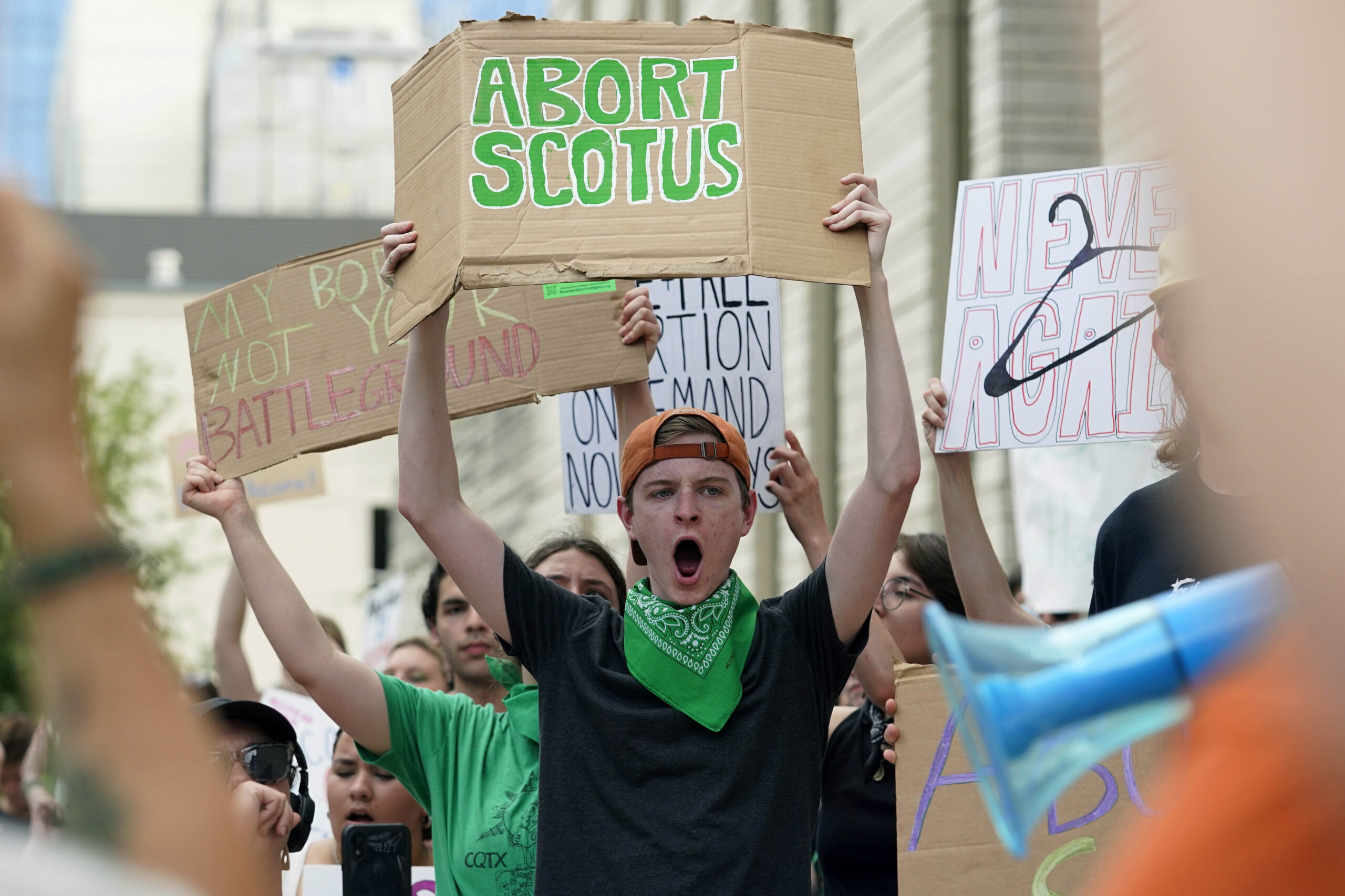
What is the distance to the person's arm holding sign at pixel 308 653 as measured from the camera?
10.1 ft

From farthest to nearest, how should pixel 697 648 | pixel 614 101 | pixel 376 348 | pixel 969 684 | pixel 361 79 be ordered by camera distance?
pixel 361 79
pixel 376 348
pixel 614 101
pixel 697 648
pixel 969 684

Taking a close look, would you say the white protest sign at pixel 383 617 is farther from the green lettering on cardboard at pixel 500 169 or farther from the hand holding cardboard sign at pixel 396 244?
the green lettering on cardboard at pixel 500 169

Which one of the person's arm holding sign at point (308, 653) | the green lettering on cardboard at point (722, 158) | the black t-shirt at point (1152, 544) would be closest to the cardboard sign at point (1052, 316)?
the black t-shirt at point (1152, 544)

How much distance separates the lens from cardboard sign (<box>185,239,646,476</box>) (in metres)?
3.84

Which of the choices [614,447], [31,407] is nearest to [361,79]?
[614,447]

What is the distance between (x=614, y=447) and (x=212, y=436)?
44.5 inches

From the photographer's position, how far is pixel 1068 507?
209 inches

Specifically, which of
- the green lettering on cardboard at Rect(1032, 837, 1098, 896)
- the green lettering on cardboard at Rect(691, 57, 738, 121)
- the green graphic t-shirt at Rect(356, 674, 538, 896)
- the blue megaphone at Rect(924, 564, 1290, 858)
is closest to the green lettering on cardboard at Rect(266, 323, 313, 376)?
the green graphic t-shirt at Rect(356, 674, 538, 896)

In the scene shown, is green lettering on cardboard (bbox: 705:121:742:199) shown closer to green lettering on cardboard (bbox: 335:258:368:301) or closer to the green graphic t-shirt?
the green graphic t-shirt

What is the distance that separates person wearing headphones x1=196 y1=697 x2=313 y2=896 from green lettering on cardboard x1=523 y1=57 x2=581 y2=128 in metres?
1.30

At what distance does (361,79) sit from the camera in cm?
3981

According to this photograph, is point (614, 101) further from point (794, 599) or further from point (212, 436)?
point (212, 436)

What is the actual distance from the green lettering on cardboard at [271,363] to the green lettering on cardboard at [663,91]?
1363 mm

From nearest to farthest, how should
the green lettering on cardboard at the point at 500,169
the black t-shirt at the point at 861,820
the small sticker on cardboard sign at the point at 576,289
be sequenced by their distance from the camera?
the green lettering on cardboard at the point at 500,169, the black t-shirt at the point at 861,820, the small sticker on cardboard sign at the point at 576,289
